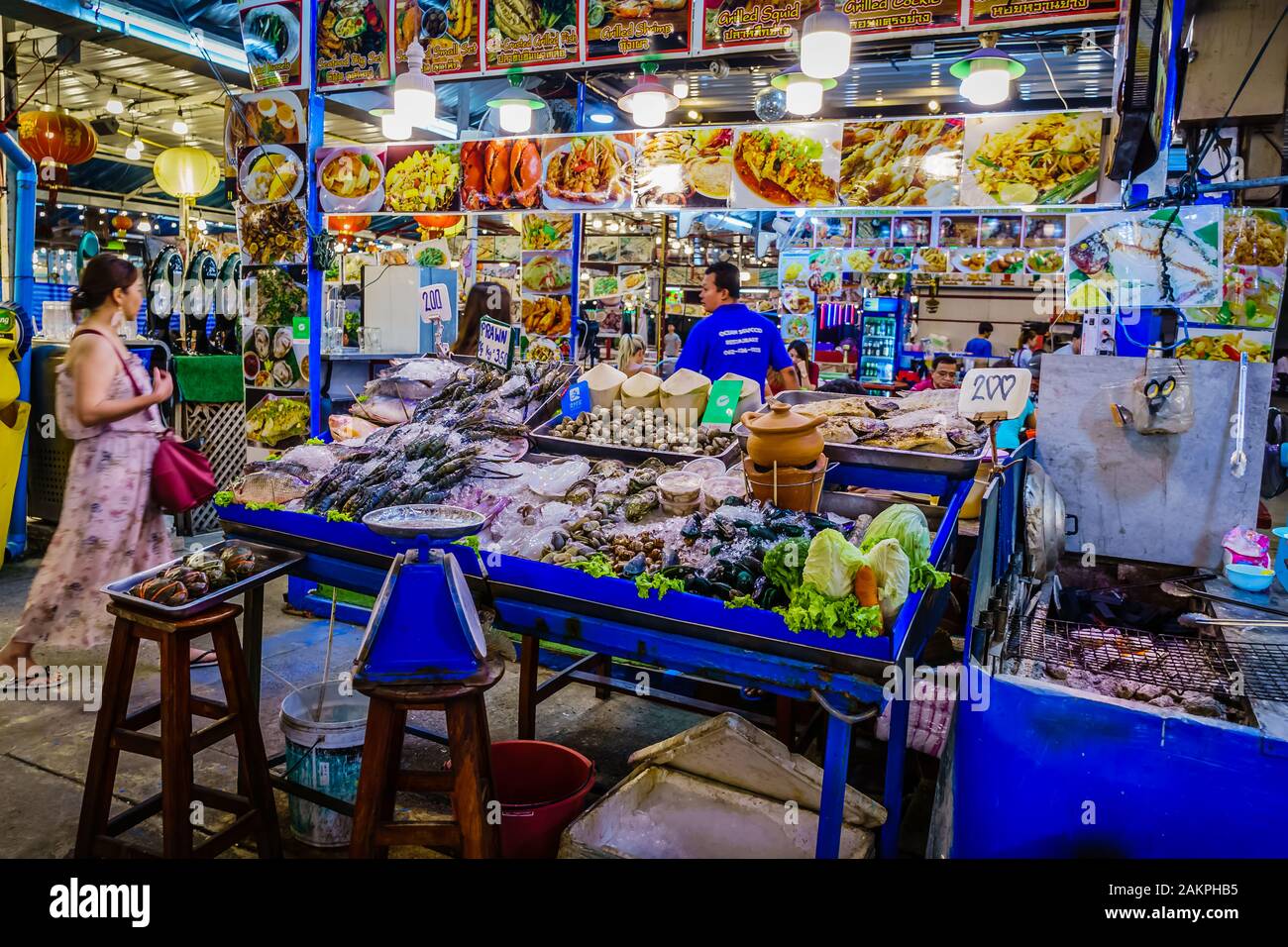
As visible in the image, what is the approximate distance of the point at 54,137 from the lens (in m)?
8.95

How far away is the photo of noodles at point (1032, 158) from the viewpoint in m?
5.04

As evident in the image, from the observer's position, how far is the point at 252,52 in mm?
6543

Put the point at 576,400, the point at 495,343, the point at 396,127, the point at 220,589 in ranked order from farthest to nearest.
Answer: the point at 396,127, the point at 495,343, the point at 576,400, the point at 220,589

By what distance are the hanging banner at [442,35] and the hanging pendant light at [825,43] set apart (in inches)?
103

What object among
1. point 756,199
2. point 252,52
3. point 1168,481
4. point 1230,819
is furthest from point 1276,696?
point 252,52

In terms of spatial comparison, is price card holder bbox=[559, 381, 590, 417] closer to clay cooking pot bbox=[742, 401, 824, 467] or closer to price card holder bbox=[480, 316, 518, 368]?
price card holder bbox=[480, 316, 518, 368]

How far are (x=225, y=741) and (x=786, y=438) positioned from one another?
9.65ft

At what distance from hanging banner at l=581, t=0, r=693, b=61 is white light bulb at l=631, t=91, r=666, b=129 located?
1.81 ft

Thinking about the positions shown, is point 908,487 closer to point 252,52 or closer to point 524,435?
point 524,435

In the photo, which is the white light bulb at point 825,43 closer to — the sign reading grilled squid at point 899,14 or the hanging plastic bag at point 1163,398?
the sign reading grilled squid at point 899,14

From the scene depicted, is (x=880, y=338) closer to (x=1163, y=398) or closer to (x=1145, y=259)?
(x=1145, y=259)

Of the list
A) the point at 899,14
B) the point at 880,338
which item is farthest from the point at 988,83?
the point at 880,338

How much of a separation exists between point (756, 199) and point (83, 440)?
4245 mm

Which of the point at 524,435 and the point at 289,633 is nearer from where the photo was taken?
the point at 524,435
